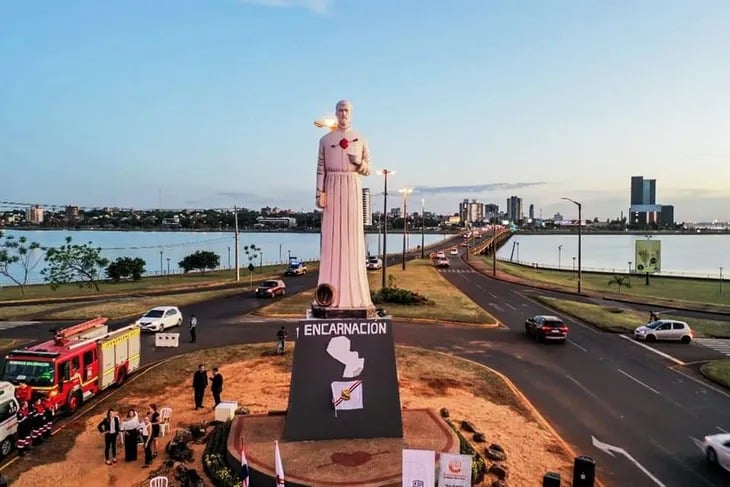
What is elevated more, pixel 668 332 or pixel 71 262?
pixel 71 262

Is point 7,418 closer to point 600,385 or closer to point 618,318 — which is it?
point 600,385

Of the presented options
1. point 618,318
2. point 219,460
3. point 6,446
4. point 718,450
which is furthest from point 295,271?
point 718,450

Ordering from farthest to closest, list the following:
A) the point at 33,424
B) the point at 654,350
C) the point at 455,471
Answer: the point at 654,350
the point at 33,424
the point at 455,471

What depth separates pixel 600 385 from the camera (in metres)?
21.3

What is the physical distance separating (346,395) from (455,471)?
455 centimetres

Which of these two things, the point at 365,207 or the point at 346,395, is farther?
the point at 365,207

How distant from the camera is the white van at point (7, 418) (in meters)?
14.0

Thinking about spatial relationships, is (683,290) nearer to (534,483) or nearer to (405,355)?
(405,355)

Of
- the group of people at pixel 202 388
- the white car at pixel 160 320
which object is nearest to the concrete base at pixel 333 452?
the group of people at pixel 202 388

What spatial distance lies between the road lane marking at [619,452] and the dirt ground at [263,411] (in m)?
1.18

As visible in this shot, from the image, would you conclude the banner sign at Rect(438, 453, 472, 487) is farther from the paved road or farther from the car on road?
the car on road

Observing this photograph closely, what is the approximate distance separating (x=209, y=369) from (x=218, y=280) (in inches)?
1399

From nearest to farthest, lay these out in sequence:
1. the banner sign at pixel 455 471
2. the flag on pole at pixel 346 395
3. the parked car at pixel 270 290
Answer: the banner sign at pixel 455 471 < the flag on pole at pixel 346 395 < the parked car at pixel 270 290

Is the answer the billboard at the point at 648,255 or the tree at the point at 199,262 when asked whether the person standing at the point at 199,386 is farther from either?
the tree at the point at 199,262
